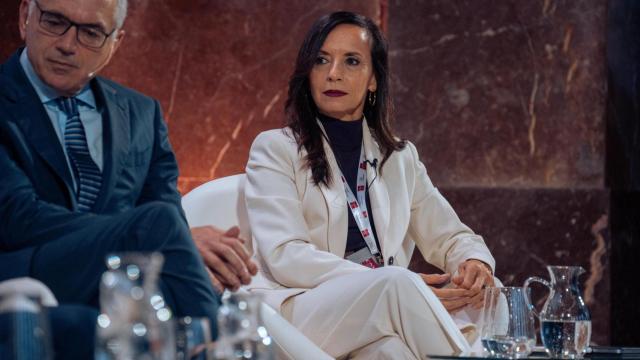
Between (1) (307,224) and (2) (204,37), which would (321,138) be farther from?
(2) (204,37)

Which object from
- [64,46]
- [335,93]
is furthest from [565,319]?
[64,46]

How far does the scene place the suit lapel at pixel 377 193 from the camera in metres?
3.59

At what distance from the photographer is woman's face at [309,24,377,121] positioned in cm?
376

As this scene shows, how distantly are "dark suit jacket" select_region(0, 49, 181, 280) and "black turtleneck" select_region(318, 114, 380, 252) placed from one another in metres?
0.75

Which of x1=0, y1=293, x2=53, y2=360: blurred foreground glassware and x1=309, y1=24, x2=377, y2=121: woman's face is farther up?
x1=309, y1=24, x2=377, y2=121: woman's face

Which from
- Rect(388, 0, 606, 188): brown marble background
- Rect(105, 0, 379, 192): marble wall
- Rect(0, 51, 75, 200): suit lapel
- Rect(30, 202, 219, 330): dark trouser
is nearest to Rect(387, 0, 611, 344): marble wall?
Rect(388, 0, 606, 188): brown marble background

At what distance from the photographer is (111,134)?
9.54 ft

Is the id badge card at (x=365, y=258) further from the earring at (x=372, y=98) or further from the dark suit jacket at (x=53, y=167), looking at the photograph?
the dark suit jacket at (x=53, y=167)

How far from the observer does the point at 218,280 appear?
102 inches

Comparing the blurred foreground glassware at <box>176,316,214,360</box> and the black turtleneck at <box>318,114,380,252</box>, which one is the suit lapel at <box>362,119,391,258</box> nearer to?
the black turtleneck at <box>318,114,380,252</box>

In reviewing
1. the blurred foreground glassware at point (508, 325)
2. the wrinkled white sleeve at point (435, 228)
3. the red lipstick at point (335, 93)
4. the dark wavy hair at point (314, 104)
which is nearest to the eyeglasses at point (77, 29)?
the dark wavy hair at point (314, 104)

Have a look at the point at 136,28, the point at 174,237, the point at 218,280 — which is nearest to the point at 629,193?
the point at 136,28

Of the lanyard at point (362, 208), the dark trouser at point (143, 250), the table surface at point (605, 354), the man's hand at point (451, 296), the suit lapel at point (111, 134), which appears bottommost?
the table surface at point (605, 354)

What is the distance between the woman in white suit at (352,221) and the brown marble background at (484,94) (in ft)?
3.04
